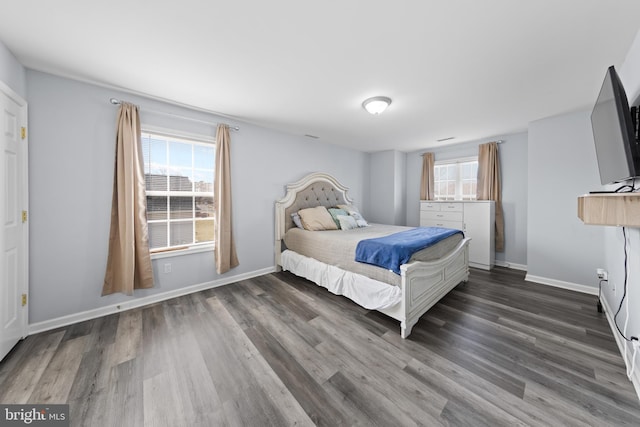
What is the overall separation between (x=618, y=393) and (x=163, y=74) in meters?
4.11

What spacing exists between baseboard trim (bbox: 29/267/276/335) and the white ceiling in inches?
89.3

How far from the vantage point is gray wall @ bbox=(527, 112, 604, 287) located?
2824 mm

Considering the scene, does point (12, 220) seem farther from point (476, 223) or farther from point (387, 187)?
point (476, 223)

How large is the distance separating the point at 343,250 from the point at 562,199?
303 cm

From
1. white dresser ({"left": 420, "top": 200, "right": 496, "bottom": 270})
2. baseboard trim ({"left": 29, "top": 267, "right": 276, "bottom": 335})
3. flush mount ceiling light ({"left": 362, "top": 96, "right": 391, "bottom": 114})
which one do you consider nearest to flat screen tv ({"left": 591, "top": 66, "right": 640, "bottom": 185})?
flush mount ceiling light ({"left": 362, "top": 96, "right": 391, "bottom": 114})

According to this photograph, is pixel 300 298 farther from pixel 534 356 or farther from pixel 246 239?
pixel 534 356

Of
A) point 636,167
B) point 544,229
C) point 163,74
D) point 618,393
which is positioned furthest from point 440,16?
point 544,229

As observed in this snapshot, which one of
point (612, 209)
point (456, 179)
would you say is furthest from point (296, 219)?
point (456, 179)

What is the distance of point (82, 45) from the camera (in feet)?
5.52

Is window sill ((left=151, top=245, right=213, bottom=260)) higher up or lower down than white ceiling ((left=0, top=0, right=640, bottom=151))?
lower down

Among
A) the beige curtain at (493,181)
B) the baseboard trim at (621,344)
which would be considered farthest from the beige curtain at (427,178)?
the baseboard trim at (621,344)

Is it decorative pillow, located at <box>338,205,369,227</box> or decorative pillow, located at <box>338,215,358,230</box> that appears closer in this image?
decorative pillow, located at <box>338,215,358,230</box>

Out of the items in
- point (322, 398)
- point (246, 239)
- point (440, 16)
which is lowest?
point (322, 398)

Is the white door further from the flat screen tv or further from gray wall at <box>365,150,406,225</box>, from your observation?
gray wall at <box>365,150,406,225</box>
